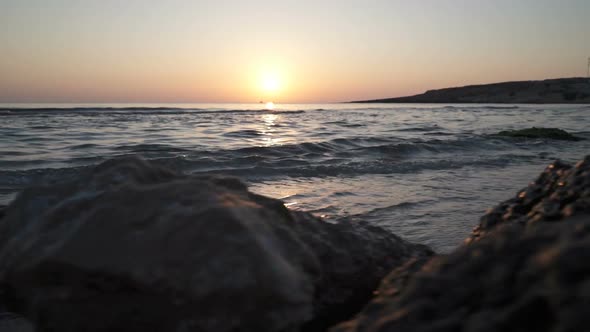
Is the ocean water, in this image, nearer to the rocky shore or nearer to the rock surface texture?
the rocky shore

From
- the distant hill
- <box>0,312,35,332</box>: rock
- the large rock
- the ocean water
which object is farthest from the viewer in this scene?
the distant hill

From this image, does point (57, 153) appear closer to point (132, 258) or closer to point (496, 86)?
point (132, 258)

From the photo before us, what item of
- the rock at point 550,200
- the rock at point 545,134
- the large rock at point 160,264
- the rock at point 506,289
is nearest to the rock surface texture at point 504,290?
the rock at point 506,289

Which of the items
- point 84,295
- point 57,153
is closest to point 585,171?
point 84,295

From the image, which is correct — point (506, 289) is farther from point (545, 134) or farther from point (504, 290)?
point (545, 134)

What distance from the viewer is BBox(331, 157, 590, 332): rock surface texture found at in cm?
73

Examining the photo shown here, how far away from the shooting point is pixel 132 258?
1340 millimetres

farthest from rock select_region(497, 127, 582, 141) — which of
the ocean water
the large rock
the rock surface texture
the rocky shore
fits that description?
the rock surface texture

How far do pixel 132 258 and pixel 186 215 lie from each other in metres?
0.22

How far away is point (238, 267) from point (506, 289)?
30.1 inches

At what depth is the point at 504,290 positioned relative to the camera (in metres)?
0.84

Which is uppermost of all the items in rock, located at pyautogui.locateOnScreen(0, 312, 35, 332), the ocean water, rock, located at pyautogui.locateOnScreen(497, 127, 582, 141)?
rock, located at pyautogui.locateOnScreen(497, 127, 582, 141)

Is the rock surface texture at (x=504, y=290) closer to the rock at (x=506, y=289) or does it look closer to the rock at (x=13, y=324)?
the rock at (x=506, y=289)

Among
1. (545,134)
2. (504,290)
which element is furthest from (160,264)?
(545,134)
